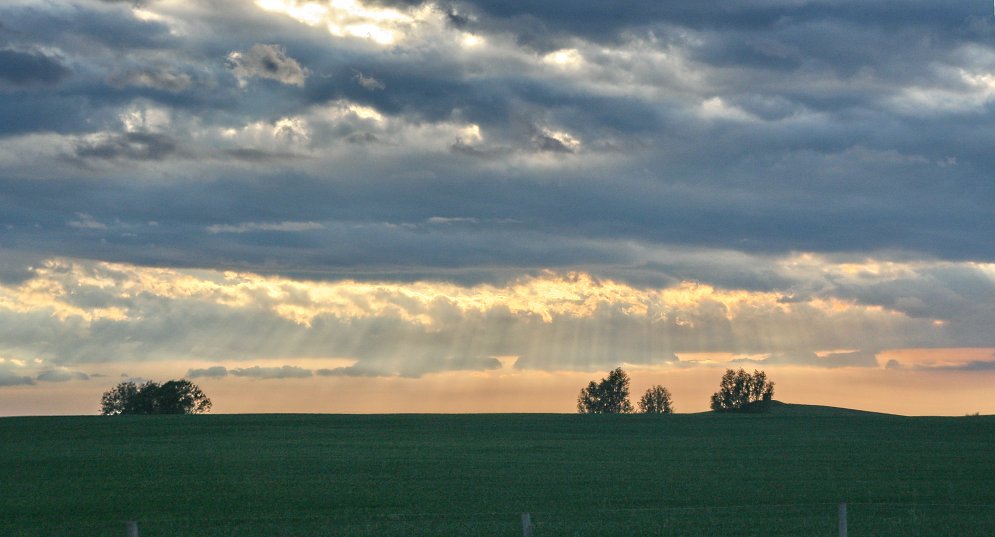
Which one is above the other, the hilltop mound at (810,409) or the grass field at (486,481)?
the hilltop mound at (810,409)

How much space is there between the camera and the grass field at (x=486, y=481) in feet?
105

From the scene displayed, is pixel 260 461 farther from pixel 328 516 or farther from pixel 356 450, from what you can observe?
pixel 328 516

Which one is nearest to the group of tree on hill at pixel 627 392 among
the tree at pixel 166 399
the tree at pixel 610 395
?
the tree at pixel 610 395

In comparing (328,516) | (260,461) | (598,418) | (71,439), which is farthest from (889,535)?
(598,418)

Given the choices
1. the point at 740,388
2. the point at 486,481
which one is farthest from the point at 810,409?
the point at 486,481

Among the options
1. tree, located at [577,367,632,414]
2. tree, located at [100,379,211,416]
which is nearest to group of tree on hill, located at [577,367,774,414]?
tree, located at [577,367,632,414]

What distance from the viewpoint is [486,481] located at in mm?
46469

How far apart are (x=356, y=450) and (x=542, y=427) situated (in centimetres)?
3402

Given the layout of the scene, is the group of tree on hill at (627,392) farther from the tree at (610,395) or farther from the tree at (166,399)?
the tree at (166,399)

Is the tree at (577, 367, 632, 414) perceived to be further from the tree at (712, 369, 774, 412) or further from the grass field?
the grass field

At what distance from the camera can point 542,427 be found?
98062mm

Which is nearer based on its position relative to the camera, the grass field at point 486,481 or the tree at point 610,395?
the grass field at point 486,481

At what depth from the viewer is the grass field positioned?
1255 inches

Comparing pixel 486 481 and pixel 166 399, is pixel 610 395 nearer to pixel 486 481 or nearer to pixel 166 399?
pixel 166 399
